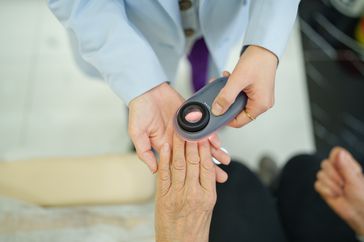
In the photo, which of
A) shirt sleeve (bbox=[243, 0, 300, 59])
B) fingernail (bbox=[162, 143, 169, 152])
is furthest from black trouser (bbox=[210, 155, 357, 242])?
shirt sleeve (bbox=[243, 0, 300, 59])

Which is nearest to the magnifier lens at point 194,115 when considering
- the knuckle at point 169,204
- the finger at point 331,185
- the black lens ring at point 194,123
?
the black lens ring at point 194,123

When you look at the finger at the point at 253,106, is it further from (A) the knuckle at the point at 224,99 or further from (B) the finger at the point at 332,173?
(B) the finger at the point at 332,173

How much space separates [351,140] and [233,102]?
98 cm

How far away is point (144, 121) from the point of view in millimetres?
619

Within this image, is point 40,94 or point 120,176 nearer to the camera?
point 120,176

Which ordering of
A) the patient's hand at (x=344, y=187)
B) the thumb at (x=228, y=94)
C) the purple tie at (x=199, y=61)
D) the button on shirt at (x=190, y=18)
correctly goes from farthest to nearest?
the purple tie at (x=199, y=61), the patient's hand at (x=344, y=187), the button on shirt at (x=190, y=18), the thumb at (x=228, y=94)

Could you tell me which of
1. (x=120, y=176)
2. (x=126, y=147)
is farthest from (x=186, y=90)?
(x=120, y=176)

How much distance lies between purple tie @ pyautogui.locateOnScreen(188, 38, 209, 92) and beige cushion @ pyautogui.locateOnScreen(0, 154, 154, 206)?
1.31 feet

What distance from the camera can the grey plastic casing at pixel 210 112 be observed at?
1.89ft

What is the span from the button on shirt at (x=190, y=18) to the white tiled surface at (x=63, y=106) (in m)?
0.54

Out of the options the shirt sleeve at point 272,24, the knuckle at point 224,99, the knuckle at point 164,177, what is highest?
the shirt sleeve at point 272,24

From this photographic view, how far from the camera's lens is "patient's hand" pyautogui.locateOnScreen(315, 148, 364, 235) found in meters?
0.79

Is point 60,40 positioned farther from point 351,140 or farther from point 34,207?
point 351,140

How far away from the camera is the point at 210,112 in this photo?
0.59 m
